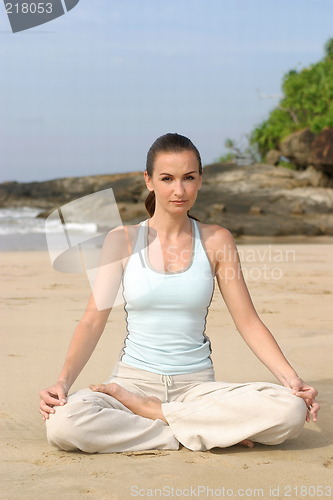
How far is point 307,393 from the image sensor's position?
3.00m

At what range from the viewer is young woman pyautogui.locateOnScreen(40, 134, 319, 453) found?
9.75 ft

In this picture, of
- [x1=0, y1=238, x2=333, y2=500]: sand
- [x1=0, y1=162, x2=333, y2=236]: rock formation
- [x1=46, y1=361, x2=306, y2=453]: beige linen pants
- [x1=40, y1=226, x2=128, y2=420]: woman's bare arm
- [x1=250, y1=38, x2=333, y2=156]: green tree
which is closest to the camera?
[x1=0, y1=238, x2=333, y2=500]: sand

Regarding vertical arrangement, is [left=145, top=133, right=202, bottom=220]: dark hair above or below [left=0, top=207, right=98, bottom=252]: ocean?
above

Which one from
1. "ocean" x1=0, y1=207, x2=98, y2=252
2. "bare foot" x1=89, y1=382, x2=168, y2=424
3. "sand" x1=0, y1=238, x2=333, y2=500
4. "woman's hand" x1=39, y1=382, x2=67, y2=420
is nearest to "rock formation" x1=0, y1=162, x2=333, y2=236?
"ocean" x1=0, y1=207, x2=98, y2=252

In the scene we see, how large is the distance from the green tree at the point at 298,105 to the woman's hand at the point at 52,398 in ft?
96.1

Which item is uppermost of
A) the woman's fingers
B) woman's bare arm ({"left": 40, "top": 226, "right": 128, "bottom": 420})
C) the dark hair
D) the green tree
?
the dark hair

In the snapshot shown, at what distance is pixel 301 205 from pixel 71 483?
1590cm

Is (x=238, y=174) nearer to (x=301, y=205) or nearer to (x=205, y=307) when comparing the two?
(x=301, y=205)

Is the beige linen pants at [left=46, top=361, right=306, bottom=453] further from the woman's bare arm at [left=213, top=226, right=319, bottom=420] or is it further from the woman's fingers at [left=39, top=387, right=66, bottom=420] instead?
the woman's bare arm at [left=213, top=226, right=319, bottom=420]

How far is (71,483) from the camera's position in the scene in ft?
8.57

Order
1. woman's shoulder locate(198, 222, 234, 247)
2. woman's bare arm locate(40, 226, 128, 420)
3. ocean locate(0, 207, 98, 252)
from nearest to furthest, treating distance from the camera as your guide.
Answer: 1. woman's bare arm locate(40, 226, 128, 420)
2. woman's shoulder locate(198, 222, 234, 247)
3. ocean locate(0, 207, 98, 252)

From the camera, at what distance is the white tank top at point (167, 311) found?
10.2 feet

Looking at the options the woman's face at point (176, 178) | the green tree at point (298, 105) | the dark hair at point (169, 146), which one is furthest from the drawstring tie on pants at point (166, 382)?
the green tree at point (298, 105)

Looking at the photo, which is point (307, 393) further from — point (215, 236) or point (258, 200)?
point (258, 200)
